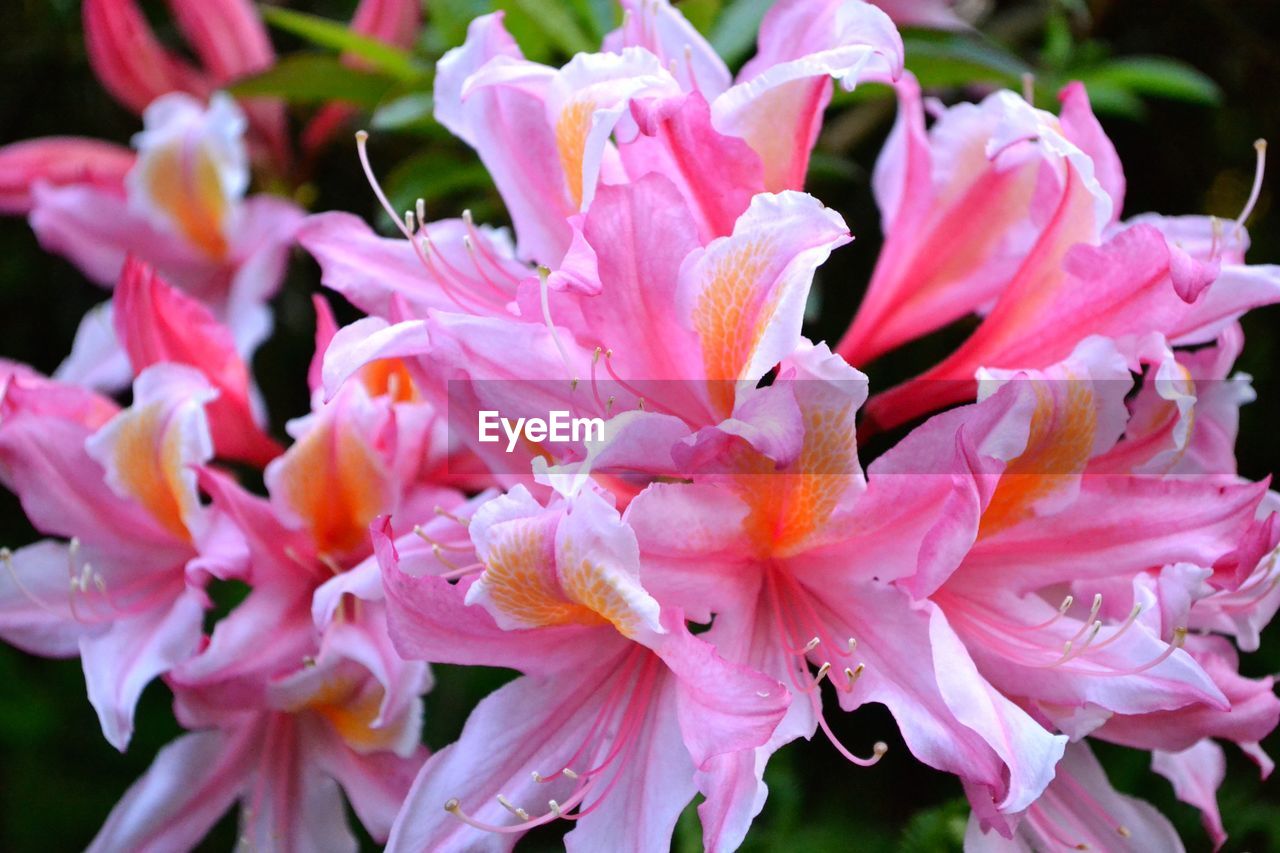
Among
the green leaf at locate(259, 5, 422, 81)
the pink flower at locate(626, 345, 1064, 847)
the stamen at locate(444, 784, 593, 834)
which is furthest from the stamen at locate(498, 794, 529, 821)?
the green leaf at locate(259, 5, 422, 81)

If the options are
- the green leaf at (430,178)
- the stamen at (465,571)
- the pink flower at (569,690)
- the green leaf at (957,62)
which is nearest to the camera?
the pink flower at (569,690)

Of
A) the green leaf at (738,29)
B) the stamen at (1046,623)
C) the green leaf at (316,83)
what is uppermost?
the green leaf at (738,29)

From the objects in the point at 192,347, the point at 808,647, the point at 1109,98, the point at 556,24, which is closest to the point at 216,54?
the point at 556,24

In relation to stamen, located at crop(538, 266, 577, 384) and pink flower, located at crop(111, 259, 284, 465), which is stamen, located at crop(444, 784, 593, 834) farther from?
pink flower, located at crop(111, 259, 284, 465)

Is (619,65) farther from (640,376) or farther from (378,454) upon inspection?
(378,454)

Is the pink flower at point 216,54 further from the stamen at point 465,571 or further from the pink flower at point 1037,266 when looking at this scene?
the stamen at point 465,571

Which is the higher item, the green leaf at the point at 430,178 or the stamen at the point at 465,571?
the stamen at the point at 465,571

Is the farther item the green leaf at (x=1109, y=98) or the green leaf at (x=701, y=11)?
the green leaf at (x=1109, y=98)

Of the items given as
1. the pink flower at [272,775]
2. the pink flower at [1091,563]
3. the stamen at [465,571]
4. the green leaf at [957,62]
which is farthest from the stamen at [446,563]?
the green leaf at [957,62]
